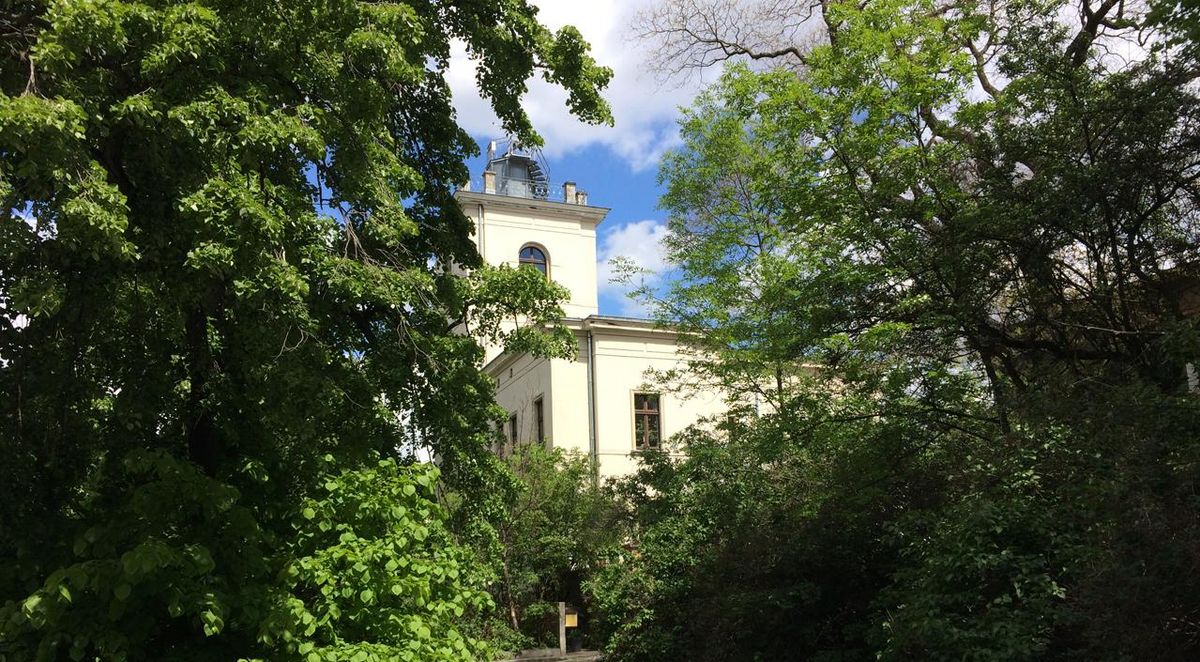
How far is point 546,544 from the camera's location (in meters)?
26.5

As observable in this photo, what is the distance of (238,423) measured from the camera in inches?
340

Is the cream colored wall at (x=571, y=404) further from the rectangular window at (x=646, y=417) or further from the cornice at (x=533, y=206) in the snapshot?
the cornice at (x=533, y=206)

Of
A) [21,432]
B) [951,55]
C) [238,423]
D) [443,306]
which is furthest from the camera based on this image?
[951,55]

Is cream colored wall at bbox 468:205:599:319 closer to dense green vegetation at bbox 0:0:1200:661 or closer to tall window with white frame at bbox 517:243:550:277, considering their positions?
tall window with white frame at bbox 517:243:550:277

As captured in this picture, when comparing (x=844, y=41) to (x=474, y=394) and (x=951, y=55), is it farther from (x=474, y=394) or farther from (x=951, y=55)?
(x=474, y=394)

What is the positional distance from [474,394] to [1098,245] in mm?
7836

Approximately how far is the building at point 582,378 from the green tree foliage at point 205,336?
22.7 metres

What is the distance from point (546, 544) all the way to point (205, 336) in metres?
18.8

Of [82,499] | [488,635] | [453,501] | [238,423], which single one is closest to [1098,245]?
[453,501]

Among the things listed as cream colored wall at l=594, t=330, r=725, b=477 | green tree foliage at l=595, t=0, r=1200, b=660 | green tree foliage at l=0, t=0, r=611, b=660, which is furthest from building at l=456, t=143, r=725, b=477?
green tree foliage at l=0, t=0, r=611, b=660

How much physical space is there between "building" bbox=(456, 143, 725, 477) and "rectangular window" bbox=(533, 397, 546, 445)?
0.12 feet

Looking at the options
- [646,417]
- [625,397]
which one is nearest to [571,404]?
[625,397]

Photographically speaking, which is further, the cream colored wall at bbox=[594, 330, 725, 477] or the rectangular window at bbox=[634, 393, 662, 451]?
the rectangular window at bbox=[634, 393, 662, 451]

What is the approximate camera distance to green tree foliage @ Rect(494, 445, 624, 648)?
25797 mm
